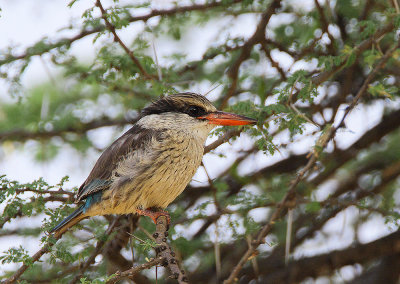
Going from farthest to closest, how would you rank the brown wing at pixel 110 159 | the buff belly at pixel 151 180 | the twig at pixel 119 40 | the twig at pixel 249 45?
the twig at pixel 249 45 → the brown wing at pixel 110 159 → the buff belly at pixel 151 180 → the twig at pixel 119 40

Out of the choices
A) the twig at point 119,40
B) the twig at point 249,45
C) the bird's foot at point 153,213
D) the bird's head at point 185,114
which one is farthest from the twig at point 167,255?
the twig at point 249,45

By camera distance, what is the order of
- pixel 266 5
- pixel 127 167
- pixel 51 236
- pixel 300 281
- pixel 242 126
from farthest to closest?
1. pixel 266 5
2. pixel 300 281
3. pixel 127 167
4. pixel 242 126
5. pixel 51 236

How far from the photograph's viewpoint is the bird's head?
10.4 feet

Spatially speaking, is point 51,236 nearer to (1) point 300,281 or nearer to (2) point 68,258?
(2) point 68,258

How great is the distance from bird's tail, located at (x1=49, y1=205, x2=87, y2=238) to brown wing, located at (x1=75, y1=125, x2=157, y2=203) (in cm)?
7

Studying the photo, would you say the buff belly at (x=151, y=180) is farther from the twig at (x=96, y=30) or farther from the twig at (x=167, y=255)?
the twig at (x=96, y=30)

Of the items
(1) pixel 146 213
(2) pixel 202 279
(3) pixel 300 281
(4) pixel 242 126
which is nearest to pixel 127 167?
(1) pixel 146 213

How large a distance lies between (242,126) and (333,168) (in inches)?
41.7

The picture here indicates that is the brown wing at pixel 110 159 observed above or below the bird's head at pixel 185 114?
below

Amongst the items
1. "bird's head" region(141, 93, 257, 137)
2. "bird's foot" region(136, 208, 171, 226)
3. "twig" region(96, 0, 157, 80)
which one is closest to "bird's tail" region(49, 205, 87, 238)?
"bird's foot" region(136, 208, 171, 226)

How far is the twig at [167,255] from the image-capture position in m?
2.16

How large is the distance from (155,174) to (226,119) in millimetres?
471

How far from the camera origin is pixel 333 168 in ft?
12.1

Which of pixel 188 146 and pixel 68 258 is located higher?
pixel 188 146
